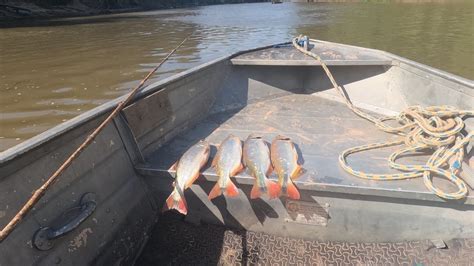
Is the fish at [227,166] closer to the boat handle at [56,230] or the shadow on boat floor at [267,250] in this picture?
the shadow on boat floor at [267,250]

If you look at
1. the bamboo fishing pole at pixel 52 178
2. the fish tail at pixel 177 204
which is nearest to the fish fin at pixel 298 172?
the fish tail at pixel 177 204

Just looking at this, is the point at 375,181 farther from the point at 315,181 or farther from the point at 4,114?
the point at 4,114

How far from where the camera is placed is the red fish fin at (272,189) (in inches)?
120

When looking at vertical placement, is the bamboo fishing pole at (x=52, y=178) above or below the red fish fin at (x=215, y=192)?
above

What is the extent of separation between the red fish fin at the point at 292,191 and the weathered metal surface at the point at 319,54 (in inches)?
126

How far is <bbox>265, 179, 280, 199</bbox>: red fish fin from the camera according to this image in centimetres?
304

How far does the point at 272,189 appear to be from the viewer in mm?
3084

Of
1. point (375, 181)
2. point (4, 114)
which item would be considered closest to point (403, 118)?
point (375, 181)

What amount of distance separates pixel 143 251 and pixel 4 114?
8743 millimetres

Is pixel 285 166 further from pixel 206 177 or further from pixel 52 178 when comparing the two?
pixel 52 178

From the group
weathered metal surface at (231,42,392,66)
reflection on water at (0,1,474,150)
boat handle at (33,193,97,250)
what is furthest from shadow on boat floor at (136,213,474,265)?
reflection on water at (0,1,474,150)

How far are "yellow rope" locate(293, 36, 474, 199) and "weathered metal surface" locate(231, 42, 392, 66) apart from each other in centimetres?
159

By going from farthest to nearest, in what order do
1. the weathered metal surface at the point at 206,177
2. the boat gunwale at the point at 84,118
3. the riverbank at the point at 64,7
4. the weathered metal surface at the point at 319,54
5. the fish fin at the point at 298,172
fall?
the riverbank at the point at 64,7 → the weathered metal surface at the point at 319,54 → the fish fin at the point at 298,172 → the weathered metal surface at the point at 206,177 → the boat gunwale at the point at 84,118

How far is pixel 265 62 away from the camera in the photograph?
5.84m
